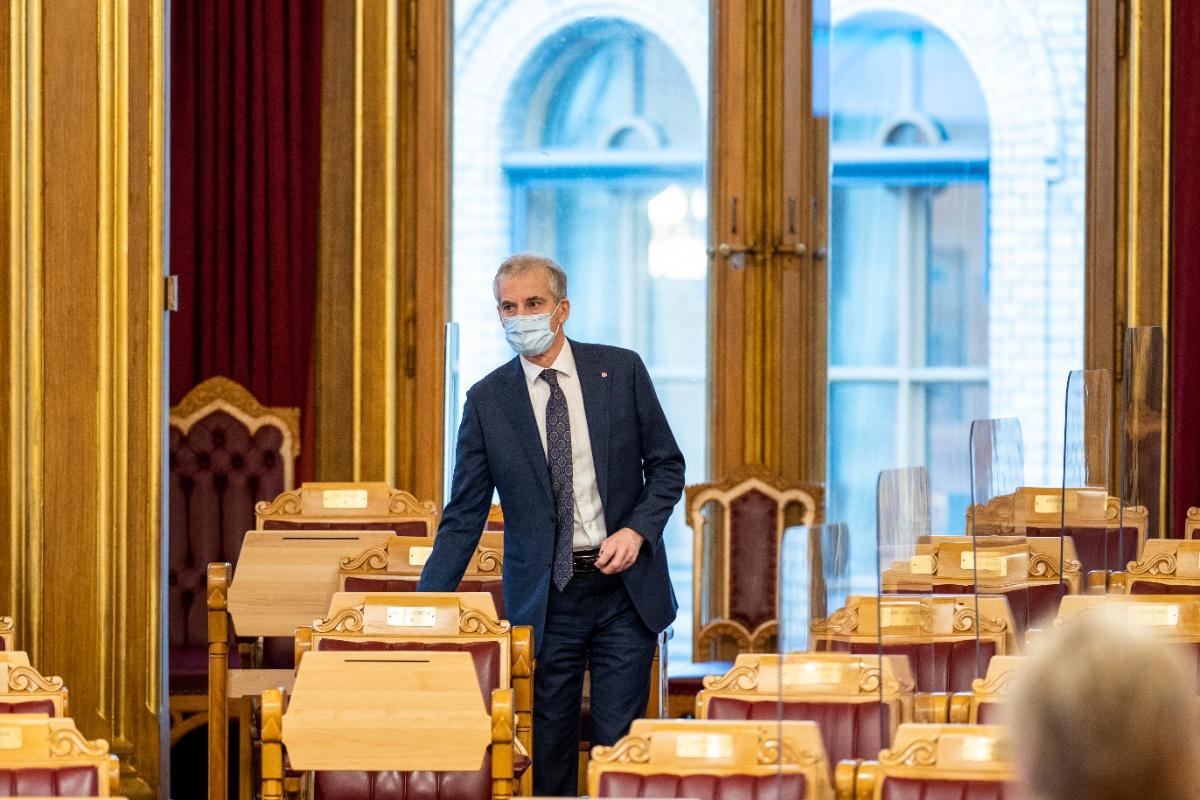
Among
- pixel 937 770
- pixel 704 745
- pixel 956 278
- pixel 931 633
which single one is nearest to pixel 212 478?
pixel 956 278

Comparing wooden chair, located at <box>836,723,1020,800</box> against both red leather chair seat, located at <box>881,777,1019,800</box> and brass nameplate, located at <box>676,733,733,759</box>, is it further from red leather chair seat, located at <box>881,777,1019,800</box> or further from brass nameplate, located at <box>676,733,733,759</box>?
brass nameplate, located at <box>676,733,733,759</box>

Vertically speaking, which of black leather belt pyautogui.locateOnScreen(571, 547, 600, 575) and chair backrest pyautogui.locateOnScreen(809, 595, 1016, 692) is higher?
black leather belt pyautogui.locateOnScreen(571, 547, 600, 575)

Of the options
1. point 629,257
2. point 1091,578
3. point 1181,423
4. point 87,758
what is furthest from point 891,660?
point 629,257

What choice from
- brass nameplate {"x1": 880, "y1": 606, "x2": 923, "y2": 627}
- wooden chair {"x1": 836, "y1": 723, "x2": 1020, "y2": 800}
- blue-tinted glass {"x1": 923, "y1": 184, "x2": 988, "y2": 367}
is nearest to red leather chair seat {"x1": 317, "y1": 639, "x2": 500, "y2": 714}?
brass nameplate {"x1": 880, "y1": 606, "x2": 923, "y2": 627}

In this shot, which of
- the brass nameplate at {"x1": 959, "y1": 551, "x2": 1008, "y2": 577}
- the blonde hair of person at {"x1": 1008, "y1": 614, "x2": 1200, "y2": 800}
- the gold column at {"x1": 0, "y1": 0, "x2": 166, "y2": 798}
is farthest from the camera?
the gold column at {"x1": 0, "y1": 0, "x2": 166, "y2": 798}

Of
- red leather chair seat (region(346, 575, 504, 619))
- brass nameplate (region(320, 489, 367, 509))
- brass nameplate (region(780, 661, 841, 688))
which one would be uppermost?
brass nameplate (region(320, 489, 367, 509))

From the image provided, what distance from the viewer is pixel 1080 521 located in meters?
4.74

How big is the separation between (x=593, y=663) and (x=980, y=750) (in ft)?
4.08

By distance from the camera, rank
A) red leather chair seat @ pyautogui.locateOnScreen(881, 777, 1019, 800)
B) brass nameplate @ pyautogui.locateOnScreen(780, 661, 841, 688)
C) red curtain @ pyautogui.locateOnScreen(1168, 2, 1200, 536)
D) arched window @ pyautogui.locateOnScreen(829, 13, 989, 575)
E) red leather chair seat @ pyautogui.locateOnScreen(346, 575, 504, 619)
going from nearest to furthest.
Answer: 1. red leather chair seat @ pyautogui.locateOnScreen(881, 777, 1019, 800)
2. brass nameplate @ pyautogui.locateOnScreen(780, 661, 841, 688)
3. red leather chair seat @ pyautogui.locateOnScreen(346, 575, 504, 619)
4. red curtain @ pyautogui.locateOnScreen(1168, 2, 1200, 536)
5. arched window @ pyautogui.locateOnScreen(829, 13, 989, 575)

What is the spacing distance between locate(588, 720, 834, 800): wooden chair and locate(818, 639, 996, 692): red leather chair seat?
0.92 metres

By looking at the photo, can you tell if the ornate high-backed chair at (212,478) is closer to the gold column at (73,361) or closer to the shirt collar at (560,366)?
the gold column at (73,361)

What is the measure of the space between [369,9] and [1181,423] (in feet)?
12.7

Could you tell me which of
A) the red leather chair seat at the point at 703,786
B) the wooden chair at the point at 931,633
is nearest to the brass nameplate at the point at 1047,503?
the wooden chair at the point at 931,633

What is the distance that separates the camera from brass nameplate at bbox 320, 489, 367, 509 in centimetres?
573
